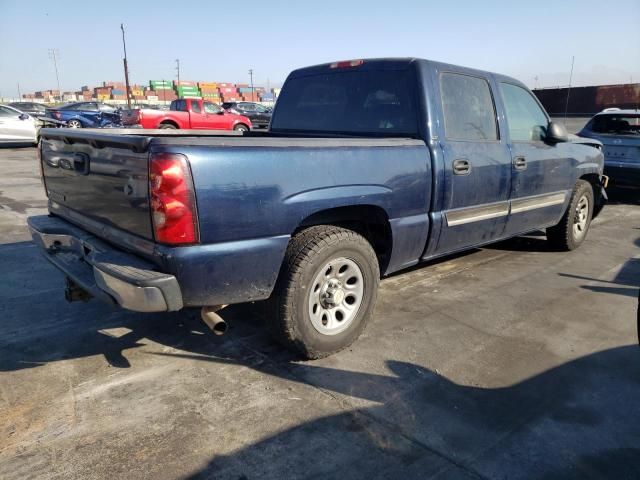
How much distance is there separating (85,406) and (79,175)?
142 cm

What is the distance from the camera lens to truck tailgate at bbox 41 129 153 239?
2.57 meters

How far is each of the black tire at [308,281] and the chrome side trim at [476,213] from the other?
91cm

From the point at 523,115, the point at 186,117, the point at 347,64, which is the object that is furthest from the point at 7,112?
the point at 523,115

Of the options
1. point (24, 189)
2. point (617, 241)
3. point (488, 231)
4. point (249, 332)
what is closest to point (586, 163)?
point (617, 241)

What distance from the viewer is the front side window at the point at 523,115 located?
4613mm

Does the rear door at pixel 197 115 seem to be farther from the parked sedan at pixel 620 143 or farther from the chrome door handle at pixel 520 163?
the chrome door handle at pixel 520 163

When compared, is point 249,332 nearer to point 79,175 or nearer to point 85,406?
point 85,406

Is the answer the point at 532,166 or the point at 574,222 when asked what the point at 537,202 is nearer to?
the point at 532,166

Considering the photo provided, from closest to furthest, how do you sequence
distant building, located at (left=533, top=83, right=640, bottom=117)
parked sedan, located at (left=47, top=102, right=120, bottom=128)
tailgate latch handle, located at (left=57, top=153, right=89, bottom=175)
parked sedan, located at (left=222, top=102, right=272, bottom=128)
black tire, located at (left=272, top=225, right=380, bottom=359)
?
black tire, located at (left=272, top=225, right=380, bottom=359) → tailgate latch handle, located at (left=57, top=153, right=89, bottom=175) → parked sedan, located at (left=47, top=102, right=120, bottom=128) → parked sedan, located at (left=222, top=102, right=272, bottom=128) → distant building, located at (left=533, top=83, right=640, bottom=117)

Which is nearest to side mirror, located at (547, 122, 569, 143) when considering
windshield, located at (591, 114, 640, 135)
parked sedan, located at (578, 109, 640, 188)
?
parked sedan, located at (578, 109, 640, 188)

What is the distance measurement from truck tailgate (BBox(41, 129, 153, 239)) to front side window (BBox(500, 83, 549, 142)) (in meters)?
3.33

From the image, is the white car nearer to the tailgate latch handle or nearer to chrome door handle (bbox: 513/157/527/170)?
the tailgate latch handle

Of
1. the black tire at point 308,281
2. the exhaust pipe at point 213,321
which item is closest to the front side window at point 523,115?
the black tire at point 308,281

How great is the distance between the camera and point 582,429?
8.49 ft
